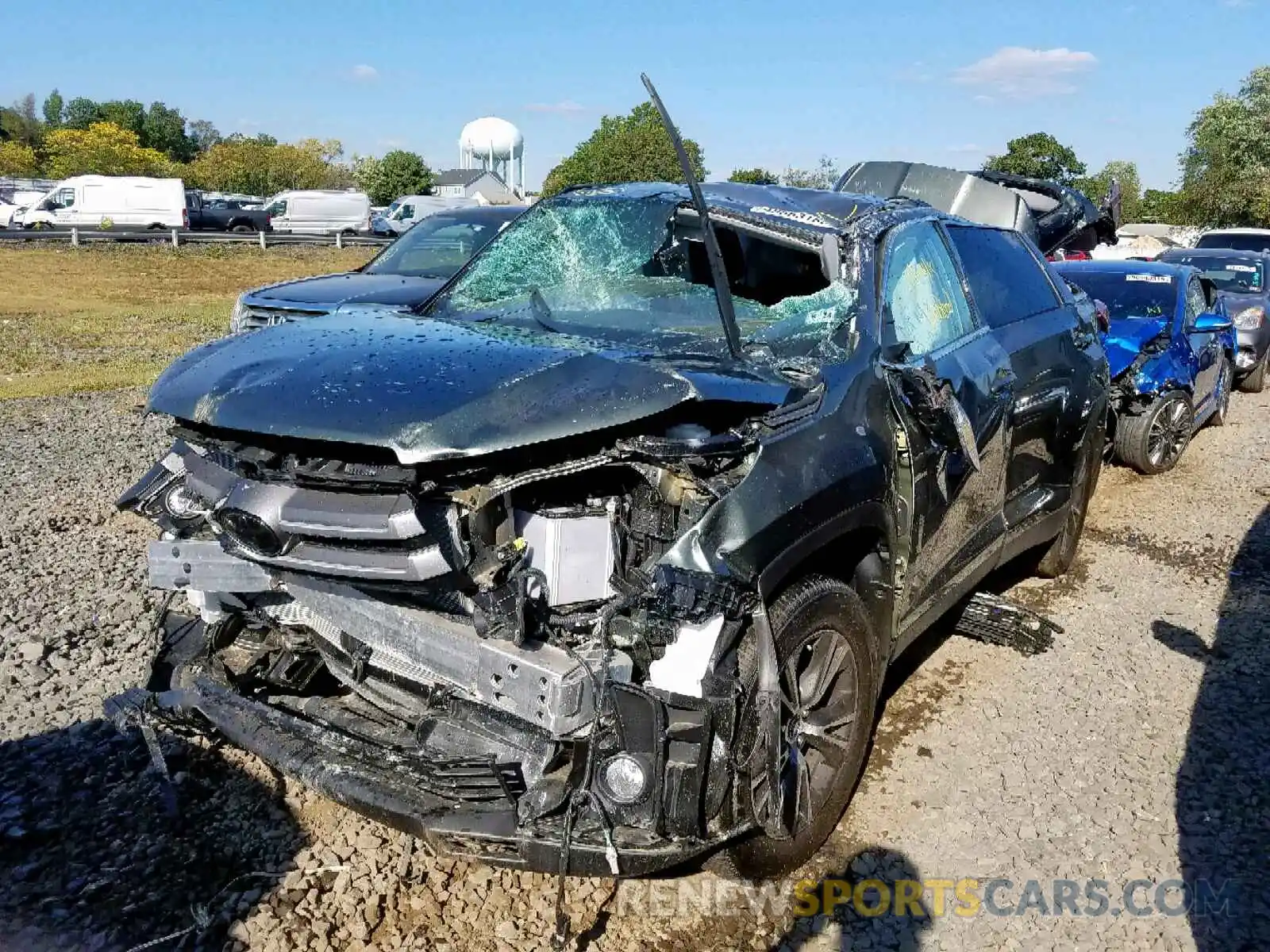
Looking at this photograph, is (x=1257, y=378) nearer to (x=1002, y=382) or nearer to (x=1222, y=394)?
(x=1222, y=394)

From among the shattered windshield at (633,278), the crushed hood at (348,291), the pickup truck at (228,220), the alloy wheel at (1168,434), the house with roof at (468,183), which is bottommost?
the alloy wheel at (1168,434)

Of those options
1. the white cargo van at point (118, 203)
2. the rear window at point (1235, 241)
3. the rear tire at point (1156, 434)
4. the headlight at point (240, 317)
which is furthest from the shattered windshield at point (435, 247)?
the white cargo van at point (118, 203)

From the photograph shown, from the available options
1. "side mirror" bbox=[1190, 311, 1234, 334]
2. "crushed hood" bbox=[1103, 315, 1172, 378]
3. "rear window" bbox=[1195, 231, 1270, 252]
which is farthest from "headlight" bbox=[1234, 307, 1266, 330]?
"rear window" bbox=[1195, 231, 1270, 252]

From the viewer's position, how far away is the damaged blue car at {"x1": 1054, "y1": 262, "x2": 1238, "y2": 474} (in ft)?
25.2

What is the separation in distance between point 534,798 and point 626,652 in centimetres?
42

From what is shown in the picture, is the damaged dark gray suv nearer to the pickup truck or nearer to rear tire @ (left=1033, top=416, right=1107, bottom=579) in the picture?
rear tire @ (left=1033, top=416, right=1107, bottom=579)

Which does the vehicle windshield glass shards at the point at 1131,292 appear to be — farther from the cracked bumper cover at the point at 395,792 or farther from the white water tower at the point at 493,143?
the white water tower at the point at 493,143

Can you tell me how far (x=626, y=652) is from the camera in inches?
102

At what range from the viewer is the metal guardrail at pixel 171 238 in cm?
2902

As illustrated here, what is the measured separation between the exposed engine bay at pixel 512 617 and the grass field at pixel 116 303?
8698mm

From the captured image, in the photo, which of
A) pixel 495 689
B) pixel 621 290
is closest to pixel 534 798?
pixel 495 689

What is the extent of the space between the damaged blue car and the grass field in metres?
9.37

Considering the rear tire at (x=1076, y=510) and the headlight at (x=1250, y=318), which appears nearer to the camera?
the rear tire at (x=1076, y=510)

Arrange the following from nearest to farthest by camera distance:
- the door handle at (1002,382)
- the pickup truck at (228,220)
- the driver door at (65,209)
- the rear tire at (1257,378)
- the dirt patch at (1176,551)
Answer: the door handle at (1002,382) → the dirt patch at (1176,551) → the rear tire at (1257,378) → the driver door at (65,209) → the pickup truck at (228,220)
